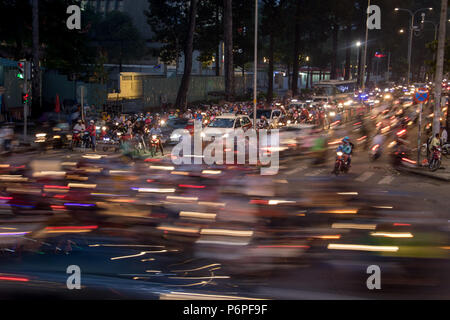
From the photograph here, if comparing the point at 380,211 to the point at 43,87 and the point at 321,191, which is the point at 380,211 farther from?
the point at 43,87

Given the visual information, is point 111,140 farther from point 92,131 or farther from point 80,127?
point 92,131

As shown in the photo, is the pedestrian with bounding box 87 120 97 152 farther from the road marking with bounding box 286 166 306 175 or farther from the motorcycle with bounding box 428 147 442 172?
the motorcycle with bounding box 428 147 442 172

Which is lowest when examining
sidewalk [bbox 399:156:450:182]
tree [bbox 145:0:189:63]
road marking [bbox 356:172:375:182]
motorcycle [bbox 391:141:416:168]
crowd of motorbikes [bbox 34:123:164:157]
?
road marking [bbox 356:172:375:182]

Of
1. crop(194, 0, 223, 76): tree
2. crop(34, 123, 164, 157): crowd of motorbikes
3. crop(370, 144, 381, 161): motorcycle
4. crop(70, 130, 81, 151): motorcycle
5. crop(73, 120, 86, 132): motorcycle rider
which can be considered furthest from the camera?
crop(194, 0, 223, 76): tree

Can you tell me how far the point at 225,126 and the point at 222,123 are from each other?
33 centimetres

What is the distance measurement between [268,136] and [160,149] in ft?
17.9

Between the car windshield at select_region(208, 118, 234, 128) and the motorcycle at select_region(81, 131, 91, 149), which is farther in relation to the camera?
the car windshield at select_region(208, 118, 234, 128)

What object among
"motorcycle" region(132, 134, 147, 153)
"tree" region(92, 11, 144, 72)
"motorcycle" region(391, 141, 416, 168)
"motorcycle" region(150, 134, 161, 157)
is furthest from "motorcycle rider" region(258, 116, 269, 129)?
"tree" region(92, 11, 144, 72)

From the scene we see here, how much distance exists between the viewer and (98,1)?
120 m

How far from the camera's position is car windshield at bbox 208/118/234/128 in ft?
82.9

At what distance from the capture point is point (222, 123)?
2550cm

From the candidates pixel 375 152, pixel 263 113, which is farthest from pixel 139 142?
pixel 263 113

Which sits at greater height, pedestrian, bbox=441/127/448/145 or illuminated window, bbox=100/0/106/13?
illuminated window, bbox=100/0/106/13

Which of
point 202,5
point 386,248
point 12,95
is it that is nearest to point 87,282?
point 386,248
